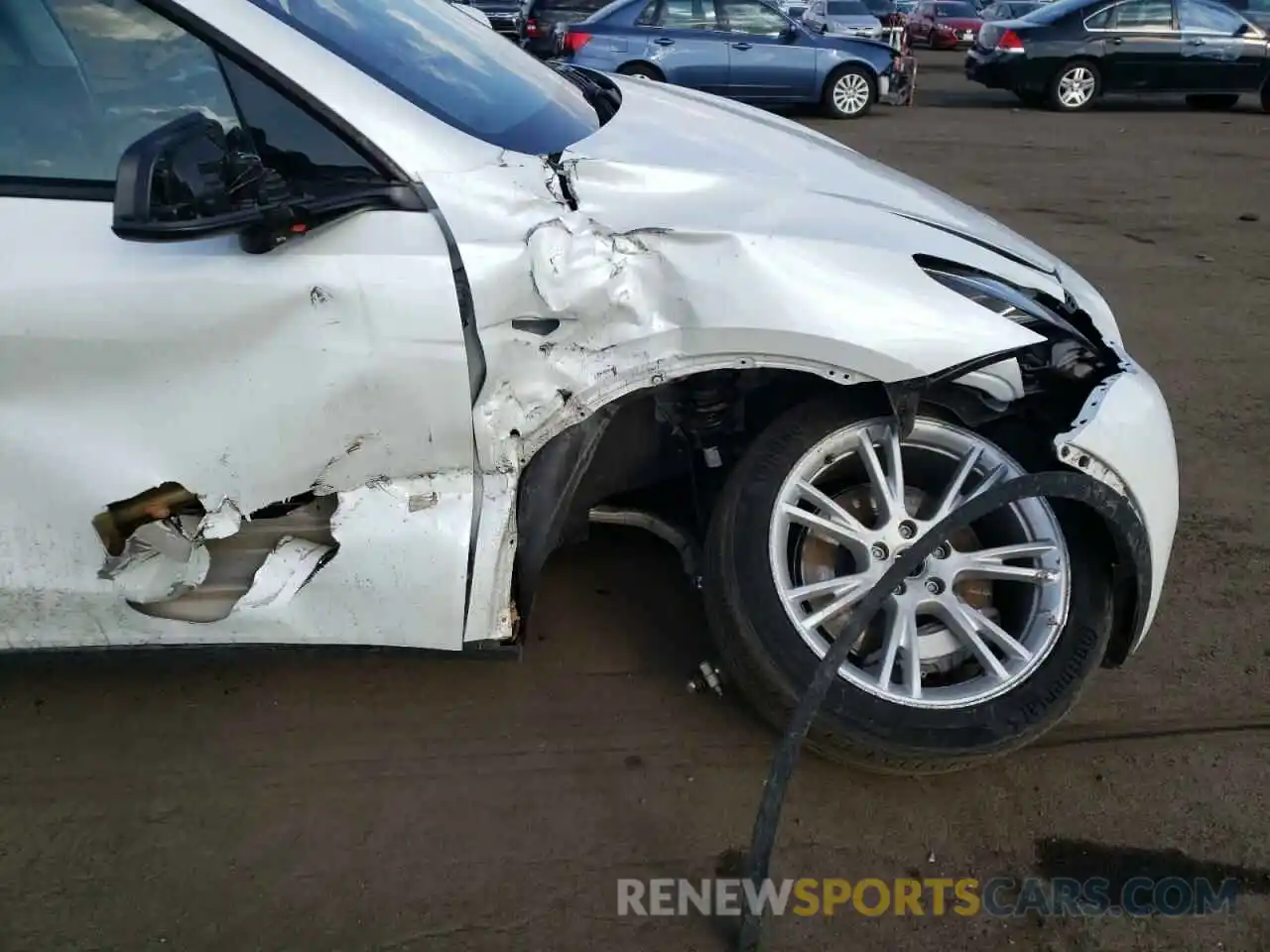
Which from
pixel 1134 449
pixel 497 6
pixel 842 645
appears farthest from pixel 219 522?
pixel 497 6

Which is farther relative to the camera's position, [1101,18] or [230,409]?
[1101,18]

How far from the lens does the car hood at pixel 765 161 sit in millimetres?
2402

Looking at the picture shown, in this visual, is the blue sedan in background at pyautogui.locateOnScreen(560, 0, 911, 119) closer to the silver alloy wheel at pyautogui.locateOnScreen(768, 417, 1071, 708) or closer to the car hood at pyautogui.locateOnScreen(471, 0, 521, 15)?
the car hood at pyautogui.locateOnScreen(471, 0, 521, 15)

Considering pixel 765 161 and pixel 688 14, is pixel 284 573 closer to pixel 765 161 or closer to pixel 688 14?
pixel 765 161

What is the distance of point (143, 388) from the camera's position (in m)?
2.15

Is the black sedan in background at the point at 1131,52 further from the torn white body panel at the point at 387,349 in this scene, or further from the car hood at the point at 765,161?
the torn white body panel at the point at 387,349

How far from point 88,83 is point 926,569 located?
2111 mm

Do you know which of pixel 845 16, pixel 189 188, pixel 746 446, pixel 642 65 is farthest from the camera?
pixel 845 16

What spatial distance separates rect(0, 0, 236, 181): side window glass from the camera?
83.7 inches

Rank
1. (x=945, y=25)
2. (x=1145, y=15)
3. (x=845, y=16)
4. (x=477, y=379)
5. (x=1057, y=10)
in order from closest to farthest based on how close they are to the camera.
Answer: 1. (x=477, y=379)
2. (x=1145, y=15)
3. (x=1057, y=10)
4. (x=845, y=16)
5. (x=945, y=25)

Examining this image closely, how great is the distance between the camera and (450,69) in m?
2.54

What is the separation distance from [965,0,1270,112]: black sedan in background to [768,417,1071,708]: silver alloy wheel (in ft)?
42.5

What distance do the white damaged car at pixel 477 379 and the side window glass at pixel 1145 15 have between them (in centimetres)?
1282

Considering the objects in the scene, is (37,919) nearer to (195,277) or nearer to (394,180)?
(195,277)
